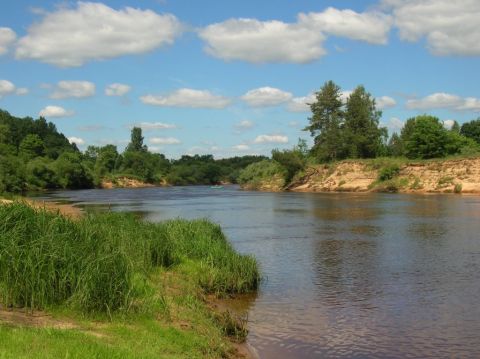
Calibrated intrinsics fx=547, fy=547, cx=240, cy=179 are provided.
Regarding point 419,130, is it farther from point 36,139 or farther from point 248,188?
point 36,139

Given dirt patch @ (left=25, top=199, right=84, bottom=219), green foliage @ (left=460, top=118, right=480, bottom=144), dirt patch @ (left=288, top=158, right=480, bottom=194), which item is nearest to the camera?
dirt patch @ (left=25, top=199, right=84, bottom=219)

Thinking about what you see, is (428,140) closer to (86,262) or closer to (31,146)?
(86,262)

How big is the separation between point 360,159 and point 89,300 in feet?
291

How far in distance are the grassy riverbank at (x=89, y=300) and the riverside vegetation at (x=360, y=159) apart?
6881 cm

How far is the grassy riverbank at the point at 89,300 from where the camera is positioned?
8.37m

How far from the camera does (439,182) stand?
78375mm

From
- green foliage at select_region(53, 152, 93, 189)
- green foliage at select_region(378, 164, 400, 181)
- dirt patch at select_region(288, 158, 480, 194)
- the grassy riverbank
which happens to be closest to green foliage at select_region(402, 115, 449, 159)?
dirt patch at select_region(288, 158, 480, 194)

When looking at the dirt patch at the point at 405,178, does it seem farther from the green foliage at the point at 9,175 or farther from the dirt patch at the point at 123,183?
the dirt patch at the point at 123,183

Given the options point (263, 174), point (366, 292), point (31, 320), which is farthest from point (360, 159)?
point (31, 320)

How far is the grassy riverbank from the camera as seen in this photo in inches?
329

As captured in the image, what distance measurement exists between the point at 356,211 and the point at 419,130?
57001mm

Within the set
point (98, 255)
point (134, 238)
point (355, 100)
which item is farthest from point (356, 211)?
point (355, 100)

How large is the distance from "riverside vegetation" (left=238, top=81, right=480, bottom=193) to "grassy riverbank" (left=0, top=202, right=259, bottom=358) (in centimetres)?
6881

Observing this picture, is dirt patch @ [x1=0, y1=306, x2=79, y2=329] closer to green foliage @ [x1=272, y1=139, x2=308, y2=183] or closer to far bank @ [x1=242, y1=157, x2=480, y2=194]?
far bank @ [x1=242, y1=157, x2=480, y2=194]
